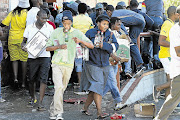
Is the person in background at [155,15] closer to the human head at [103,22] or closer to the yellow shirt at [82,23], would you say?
the yellow shirt at [82,23]

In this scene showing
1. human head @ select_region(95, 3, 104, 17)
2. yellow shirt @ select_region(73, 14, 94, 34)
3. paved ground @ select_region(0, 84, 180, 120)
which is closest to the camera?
paved ground @ select_region(0, 84, 180, 120)

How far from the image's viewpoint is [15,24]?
9102 millimetres

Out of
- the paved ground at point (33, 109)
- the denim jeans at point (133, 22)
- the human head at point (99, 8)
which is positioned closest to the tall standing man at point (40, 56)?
the paved ground at point (33, 109)

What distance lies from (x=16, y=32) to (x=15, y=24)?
0.21 metres

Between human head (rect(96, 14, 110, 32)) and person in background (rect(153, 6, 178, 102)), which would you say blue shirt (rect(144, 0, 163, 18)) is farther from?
human head (rect(96, 14, 110, 32))

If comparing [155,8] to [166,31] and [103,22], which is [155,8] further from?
[103,22]

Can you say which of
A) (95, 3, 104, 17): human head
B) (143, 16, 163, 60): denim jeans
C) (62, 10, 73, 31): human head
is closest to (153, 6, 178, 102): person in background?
(62, 10, 73, 31): human head

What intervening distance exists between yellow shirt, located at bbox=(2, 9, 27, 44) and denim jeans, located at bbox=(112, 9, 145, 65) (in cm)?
225

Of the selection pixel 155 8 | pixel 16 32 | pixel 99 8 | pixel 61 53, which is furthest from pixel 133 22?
pixel 61 53

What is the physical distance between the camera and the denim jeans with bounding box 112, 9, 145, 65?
29.7ft

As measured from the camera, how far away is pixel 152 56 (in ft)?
36.4

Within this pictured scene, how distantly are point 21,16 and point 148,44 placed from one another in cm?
408

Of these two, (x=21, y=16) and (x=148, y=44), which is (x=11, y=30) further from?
(x=148, y=44)

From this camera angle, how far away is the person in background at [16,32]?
9.03m
